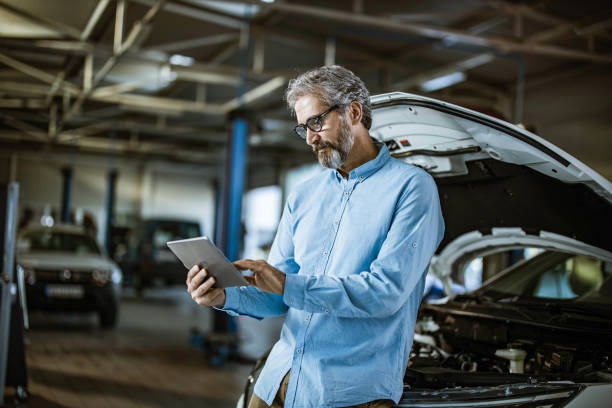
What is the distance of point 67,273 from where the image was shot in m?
7.85

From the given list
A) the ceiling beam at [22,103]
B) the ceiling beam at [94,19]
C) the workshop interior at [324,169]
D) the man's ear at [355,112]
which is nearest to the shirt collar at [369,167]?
the man's ear at [355,112]

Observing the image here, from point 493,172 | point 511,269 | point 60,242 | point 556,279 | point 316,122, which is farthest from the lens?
point 60,242

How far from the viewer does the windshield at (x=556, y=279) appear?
3264mm

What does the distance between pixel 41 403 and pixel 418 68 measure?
7578mm

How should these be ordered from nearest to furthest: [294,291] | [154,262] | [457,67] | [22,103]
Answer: [294,291], [457,67], [22,103], [154,262]

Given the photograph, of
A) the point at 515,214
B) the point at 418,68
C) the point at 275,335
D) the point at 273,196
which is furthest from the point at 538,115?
the point at 273,196

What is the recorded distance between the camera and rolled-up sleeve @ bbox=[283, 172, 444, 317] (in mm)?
1571

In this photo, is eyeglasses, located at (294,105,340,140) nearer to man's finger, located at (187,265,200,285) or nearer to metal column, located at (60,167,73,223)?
man's finger, located at (187,265,200,285)

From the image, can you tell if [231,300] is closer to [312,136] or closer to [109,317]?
[312,136]

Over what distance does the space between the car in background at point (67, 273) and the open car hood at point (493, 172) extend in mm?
6055

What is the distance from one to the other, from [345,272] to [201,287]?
0.43 metres

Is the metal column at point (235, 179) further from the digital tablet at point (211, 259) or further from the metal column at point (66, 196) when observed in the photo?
the metal column at point (66, 196)

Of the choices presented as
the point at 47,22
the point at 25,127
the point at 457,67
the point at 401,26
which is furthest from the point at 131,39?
the point at 25,127

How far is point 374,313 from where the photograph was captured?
1.59 metres
